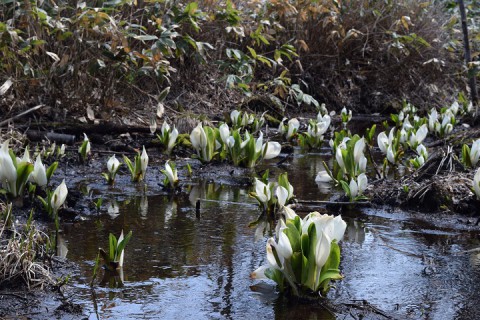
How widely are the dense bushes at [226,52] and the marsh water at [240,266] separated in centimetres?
224

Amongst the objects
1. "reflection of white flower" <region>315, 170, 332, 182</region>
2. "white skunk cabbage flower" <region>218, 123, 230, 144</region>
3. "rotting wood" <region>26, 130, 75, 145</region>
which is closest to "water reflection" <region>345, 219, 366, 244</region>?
"reflection of white flower" <region>315, 170, 332, 182</region>

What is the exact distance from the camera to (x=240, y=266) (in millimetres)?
3295

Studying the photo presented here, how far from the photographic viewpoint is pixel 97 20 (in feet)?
19.7

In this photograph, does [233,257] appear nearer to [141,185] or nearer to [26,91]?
[141,185]

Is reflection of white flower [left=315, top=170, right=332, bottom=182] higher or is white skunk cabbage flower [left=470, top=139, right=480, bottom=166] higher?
white skunk cabbage flower [left=470, top=139, right=480, bottom=166]

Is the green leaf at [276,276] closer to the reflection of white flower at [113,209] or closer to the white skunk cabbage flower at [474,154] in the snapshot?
the reflection of white flower at [113,209]

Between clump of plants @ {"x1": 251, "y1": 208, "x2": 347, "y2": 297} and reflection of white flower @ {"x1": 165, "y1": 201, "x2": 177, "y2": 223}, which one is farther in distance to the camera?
reflection of white flower @ {"x1": 165, "y1": 201, "x2": 177, "y2": 223}

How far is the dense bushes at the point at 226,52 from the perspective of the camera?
640cm

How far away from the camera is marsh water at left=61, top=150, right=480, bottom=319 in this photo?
2.76 meters

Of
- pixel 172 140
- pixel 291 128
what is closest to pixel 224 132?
pixel 172 140

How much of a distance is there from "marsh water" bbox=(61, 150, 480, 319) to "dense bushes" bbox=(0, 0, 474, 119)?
7.35 feet

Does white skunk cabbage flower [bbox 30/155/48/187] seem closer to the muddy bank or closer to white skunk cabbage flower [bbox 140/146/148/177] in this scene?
white skunk cabbage flower [bbox 140/146/148/177]

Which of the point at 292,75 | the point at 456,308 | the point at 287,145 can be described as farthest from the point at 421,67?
the point at 456,308

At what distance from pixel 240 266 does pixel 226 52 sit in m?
5.18
